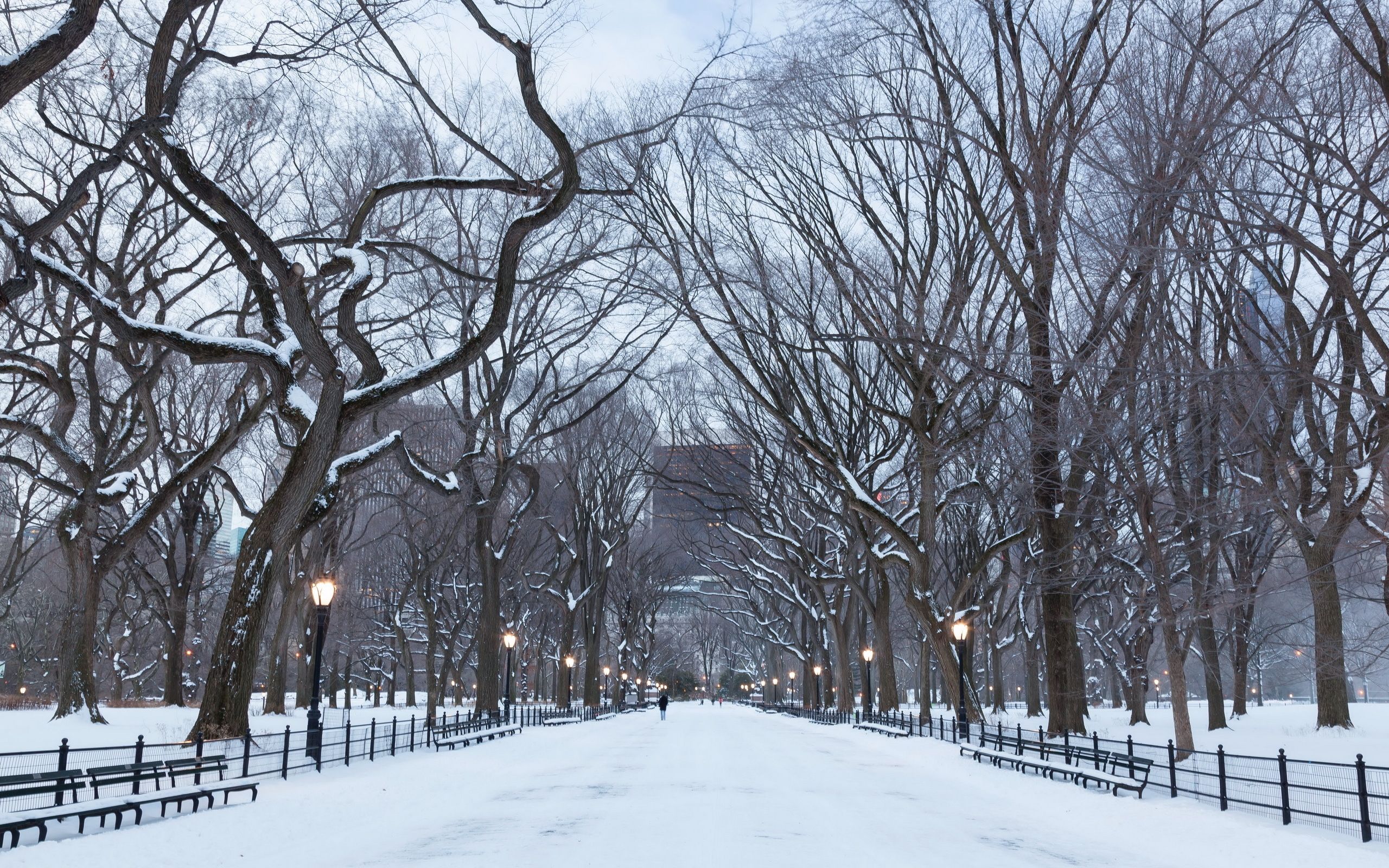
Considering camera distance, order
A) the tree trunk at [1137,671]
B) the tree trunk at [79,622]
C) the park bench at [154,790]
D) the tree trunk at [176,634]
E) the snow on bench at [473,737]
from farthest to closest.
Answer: the tree trunk at [1137,671], the tree trunk at [176,634], the tree trunk at [79,622], the snow on bench at [473,737], the park bench at [154,790]

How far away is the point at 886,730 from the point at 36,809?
26.5 meters

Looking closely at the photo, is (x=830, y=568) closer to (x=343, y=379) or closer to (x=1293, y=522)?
(x=1293, y=522)

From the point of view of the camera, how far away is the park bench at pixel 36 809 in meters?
9.81

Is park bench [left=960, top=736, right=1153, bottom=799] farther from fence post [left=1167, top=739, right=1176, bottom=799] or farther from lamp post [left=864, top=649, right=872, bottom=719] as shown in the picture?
lamp post [left=864, top=649, right=872, bottom=719]

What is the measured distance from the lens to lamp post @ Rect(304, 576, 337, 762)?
1852cm

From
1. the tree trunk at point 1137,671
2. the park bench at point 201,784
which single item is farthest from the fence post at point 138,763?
the tree trunk at point 1137,671

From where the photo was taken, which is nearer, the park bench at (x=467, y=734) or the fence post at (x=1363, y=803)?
the fence post at (x=1363, y=803)

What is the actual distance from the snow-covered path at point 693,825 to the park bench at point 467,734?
6.38 metres

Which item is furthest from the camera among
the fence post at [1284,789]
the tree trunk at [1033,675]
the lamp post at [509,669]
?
the tree trunk at [1033,675]

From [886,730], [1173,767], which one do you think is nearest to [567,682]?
[886,730]

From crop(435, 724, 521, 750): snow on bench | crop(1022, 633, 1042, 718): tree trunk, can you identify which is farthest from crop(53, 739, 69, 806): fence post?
crop(1022, 633, 1042, 718): tree trunk

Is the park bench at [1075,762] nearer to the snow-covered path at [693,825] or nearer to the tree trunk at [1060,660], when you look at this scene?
the snow-covered path at [693,825]

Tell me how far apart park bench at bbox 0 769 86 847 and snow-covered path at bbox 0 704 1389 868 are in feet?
0.90

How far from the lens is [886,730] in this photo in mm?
33031
